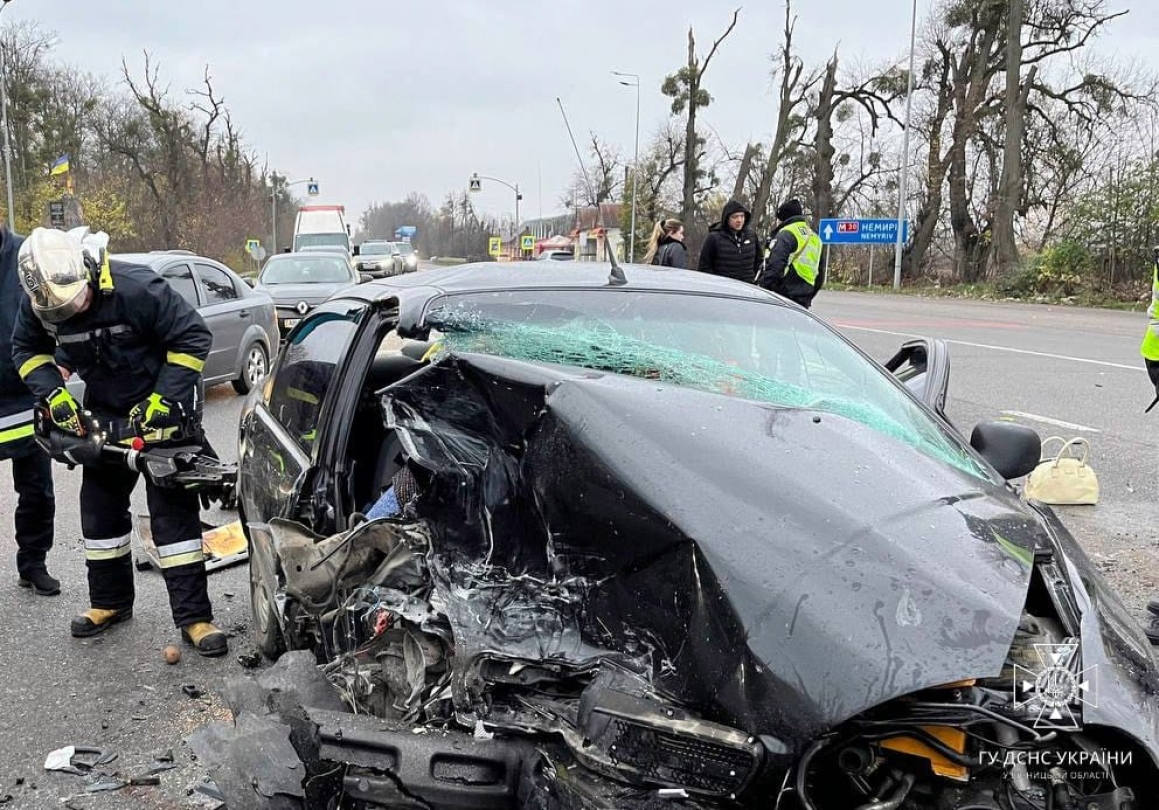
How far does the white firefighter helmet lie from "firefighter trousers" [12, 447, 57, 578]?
46.1 inches

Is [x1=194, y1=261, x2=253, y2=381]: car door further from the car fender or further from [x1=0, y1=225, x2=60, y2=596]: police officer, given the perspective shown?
[x1=0, y1=225, x2=60, y2=596]: police officer

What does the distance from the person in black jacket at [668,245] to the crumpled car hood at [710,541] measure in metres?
6.73

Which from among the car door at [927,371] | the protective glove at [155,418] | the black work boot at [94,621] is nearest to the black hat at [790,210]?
the car door at [927,371]

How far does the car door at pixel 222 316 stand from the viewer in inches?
358

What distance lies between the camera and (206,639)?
3650mm

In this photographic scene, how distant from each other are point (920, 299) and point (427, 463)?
85.8 ft

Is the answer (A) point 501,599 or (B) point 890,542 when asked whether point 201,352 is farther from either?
(B) point 890,542

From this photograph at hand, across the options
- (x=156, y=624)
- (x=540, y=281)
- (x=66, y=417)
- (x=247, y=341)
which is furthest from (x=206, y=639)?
(x=247, y=341)

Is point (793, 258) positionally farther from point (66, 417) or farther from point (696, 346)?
point (66, 417)

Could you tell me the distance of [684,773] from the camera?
5.15 feet

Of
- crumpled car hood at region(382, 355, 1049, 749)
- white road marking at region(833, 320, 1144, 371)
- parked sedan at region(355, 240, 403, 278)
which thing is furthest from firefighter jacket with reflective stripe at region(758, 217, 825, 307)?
parked sedan at region(355, 240, 403, 278)

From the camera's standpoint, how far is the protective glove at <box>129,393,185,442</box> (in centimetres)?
364

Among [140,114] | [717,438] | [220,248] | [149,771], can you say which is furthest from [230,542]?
[140,114]

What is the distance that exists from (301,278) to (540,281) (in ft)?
37.2
